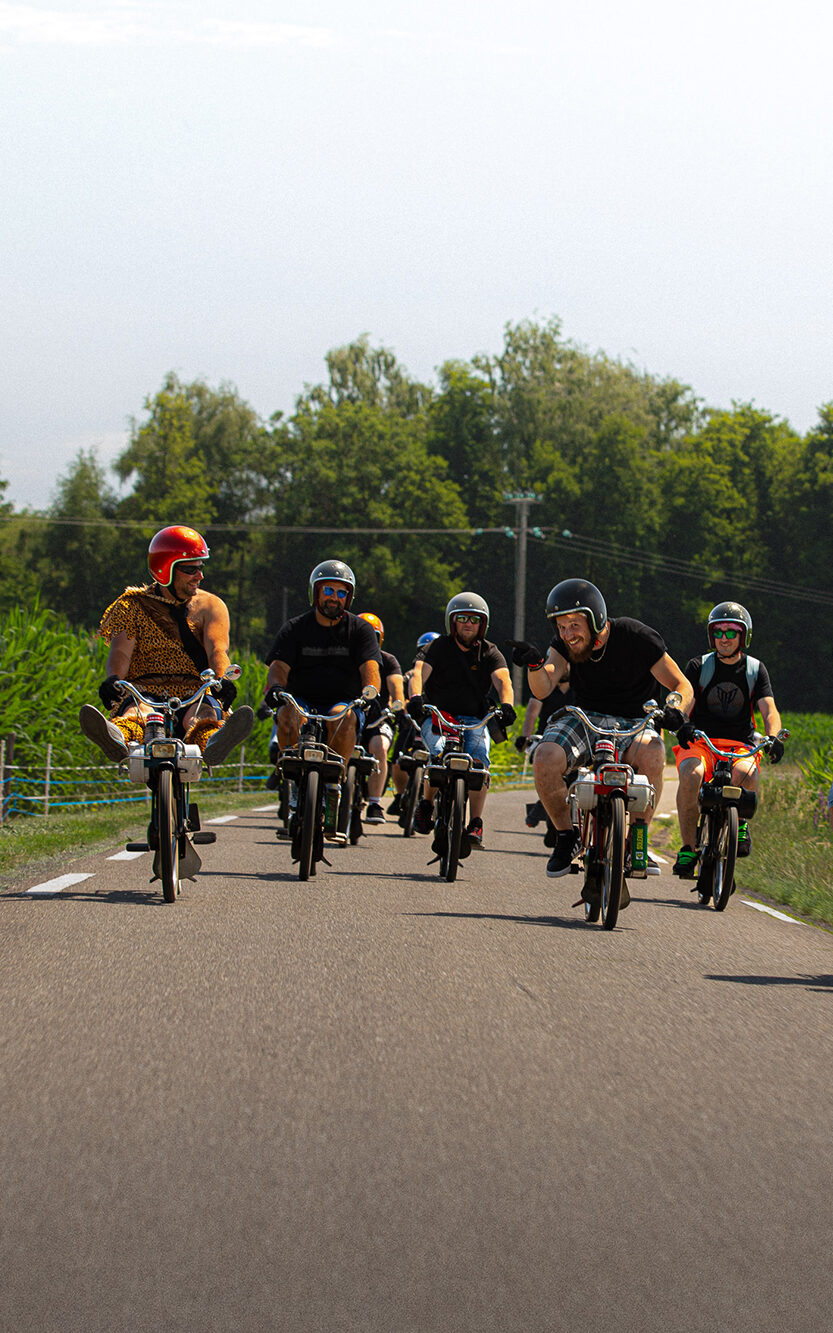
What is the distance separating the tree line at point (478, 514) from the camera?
266 ft

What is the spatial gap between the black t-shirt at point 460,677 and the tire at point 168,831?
4077 mm

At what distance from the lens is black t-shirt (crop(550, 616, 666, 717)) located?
362 inches

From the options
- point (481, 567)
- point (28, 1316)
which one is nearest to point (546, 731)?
point (28, 1316)

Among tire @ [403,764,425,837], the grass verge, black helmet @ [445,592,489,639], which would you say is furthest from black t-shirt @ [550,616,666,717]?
tire @ [403,764,425,837]

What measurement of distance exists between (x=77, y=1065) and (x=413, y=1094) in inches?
40.2

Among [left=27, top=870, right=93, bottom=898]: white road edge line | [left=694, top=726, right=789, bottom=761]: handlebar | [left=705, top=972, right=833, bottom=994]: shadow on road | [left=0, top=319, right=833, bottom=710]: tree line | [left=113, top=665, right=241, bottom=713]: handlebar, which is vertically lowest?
[left=27, top=870, right=93, bottom=898]: white road edge line

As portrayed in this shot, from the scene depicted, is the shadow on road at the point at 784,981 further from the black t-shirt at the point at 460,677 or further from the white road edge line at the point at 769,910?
the black t-shirt at the point at 460,677

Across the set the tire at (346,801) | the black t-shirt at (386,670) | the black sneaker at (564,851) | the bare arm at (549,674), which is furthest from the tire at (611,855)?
the black t-shirt at (386,670)

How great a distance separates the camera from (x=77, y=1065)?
15.5ft

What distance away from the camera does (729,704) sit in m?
11.0

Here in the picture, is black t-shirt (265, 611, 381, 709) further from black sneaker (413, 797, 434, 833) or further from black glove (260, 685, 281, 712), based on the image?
black sneaker (413, 797, 434, 833)

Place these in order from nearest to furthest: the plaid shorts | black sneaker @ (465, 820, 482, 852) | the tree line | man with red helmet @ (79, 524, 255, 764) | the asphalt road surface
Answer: the asphalt road surface, man with red helmet @ (79, 524, 255, 764), the plaid shorts, black sneaker @ (465, 820, 482, 852), the tree line

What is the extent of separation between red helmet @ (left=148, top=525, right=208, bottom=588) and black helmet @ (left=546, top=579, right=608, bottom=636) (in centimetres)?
203

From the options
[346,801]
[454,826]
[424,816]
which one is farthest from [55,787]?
[454,826]
